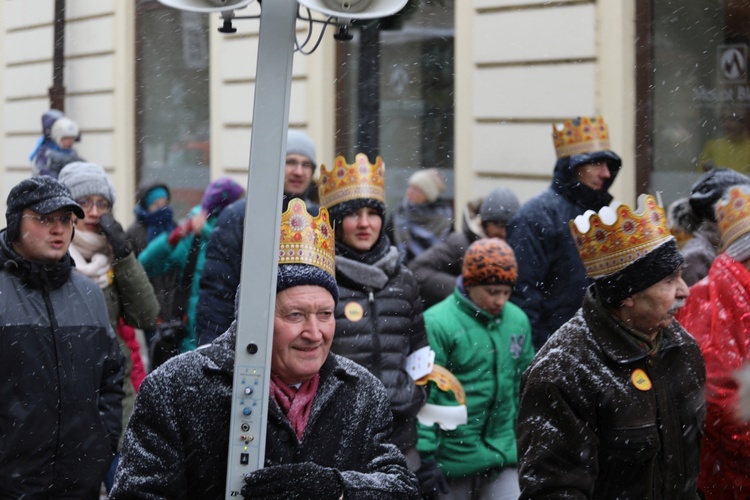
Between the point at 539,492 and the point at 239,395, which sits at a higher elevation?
the point at 239,395

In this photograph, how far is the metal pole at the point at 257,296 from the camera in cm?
374

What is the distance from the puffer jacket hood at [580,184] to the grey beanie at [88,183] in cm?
276

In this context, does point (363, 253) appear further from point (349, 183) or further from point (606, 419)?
point (606, 419)

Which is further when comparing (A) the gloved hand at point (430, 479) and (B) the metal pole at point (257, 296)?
(A) the gloved hand at point (430, 479)

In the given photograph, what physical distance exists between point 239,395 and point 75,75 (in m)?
14.0

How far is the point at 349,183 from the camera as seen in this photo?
675 cm

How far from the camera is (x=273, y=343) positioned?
4.14 metres

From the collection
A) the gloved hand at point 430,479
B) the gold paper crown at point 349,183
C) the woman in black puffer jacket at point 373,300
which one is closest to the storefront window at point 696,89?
the gold paper crown at point 349,183

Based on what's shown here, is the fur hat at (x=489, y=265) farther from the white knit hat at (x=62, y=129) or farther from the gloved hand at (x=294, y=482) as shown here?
the white knit hat at (x=62, y=129)

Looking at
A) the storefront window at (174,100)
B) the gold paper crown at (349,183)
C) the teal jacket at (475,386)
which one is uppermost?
the storefront window at (174,100)

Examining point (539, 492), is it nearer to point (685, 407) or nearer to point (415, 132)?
point (685, 407)

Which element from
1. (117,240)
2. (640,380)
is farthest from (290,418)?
(117,240)

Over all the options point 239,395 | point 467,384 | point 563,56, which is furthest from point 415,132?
point 239,395

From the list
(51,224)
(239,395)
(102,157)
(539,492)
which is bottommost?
(539,492)
